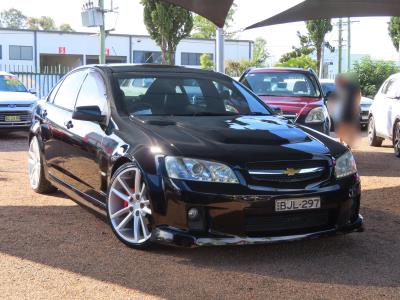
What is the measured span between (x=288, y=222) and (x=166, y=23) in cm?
2610

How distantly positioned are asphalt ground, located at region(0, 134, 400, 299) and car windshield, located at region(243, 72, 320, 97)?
15.6 feet

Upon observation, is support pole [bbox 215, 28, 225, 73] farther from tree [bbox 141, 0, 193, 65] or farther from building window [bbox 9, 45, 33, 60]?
building window [bbox 9, 45, 33, 60]

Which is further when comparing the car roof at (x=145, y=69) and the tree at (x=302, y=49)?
the tree at (x=302, y=49)

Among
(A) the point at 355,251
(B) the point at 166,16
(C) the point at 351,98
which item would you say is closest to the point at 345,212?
(A) the point at 355,251

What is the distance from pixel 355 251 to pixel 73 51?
52452 mm

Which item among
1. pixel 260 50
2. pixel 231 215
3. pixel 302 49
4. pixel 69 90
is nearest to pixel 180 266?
pixel 231 215

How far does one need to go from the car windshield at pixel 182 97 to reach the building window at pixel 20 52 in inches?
1967

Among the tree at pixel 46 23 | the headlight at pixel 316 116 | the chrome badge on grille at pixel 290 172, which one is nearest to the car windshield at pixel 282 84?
the headlight at pixel 316 116

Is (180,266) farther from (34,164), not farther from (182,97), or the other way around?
(34,164)

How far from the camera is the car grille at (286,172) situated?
460 centimetres

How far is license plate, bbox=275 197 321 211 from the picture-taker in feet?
15.0

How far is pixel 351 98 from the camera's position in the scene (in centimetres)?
1044

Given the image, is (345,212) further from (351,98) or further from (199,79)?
(351,98)

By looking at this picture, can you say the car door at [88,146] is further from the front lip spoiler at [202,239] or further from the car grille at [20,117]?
the car grille at [20,117]
